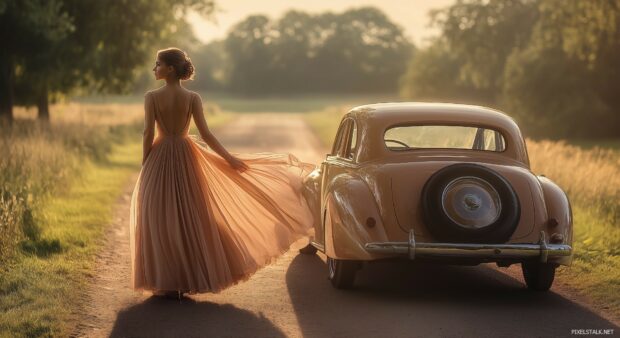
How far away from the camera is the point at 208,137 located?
336 inches

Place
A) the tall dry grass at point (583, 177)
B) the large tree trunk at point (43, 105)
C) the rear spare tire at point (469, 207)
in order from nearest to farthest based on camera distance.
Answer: the rear spare tire at point (469, 207), the tall dry grass at point (583, 177), the large tree trunk at point (43, 105)

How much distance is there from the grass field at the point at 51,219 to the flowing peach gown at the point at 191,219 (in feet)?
2.62

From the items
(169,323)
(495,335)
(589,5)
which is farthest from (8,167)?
(589,5)

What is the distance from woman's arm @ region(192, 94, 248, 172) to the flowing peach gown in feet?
0.04

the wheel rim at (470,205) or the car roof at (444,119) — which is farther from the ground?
the car roof at (444,119)

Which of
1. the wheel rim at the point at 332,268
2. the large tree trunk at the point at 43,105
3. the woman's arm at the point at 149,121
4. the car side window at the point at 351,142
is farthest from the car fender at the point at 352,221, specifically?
the large tree trunk at the point at 43,105

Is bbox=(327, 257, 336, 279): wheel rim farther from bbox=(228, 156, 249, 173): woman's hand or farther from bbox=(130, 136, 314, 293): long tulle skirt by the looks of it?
bbox=(228, 156, 249, 173): woman's hand

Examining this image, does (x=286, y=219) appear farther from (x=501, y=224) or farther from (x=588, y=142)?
(x=588, y=142)

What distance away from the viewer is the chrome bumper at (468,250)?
307 inches

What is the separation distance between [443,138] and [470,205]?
1.80m

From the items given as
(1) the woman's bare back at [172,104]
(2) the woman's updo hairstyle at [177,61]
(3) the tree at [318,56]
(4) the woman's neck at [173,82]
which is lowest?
(3) the tree at [318,56]

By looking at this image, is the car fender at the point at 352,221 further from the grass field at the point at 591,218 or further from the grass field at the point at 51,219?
the grass field at the point at 51,219

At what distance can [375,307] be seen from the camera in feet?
26.1

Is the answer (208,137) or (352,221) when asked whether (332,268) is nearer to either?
(352,221)
